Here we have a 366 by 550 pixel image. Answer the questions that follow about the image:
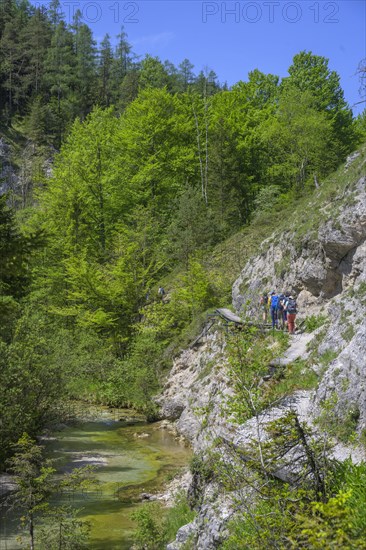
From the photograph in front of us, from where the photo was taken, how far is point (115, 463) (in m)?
20.0

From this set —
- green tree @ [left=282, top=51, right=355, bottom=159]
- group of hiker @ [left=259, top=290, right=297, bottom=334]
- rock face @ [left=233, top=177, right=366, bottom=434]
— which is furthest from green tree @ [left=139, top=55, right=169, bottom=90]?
group of hiker @ [left=259, top=290, right=297, bottom=334]

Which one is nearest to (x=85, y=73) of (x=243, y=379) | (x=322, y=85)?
(x=322, y=85)

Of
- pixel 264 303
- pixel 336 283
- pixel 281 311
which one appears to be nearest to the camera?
pixel 336 283

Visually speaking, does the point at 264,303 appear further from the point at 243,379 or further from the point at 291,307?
the point at 243,379

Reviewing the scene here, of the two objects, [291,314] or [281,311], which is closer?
[291,314]

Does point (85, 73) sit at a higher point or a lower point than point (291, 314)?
higher

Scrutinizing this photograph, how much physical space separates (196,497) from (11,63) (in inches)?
2821

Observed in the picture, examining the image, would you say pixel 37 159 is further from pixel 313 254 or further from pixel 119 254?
pixel 313 254

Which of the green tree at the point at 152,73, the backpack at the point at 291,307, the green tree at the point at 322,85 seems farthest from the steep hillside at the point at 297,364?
the green tree at the point at 152,73

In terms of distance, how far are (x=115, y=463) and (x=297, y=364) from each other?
8.76 m

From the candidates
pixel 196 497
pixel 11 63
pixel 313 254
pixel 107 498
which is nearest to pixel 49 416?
pixel 107 498

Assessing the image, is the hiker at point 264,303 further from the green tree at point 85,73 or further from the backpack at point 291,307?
the green tree at point 85,73

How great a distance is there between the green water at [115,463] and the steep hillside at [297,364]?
1.44m

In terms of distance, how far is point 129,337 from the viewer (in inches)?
1321
